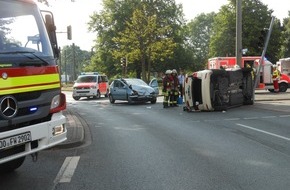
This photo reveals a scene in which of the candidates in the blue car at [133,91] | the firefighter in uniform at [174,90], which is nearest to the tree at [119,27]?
the blue car at [133,91]

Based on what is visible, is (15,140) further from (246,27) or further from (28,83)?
(246,27)

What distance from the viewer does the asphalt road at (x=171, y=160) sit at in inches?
241

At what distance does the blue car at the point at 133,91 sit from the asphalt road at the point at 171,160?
1084 centimetres

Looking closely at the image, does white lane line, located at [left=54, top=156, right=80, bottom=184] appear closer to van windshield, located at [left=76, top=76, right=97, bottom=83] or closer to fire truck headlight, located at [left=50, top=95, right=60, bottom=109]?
fire truck headlight, located at [left=50, top=95, right=60, bottom=109]

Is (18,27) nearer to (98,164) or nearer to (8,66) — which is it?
(8,66)

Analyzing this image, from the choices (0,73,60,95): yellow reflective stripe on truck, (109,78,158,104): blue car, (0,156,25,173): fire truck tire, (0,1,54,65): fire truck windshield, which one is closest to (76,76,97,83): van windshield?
(109,78,158,104): blue car

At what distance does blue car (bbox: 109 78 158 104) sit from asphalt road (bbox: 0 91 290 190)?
10841 mm

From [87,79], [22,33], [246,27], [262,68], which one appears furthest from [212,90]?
[246,27]

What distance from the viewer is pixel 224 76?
17.4 m

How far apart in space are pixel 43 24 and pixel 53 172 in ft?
7.44

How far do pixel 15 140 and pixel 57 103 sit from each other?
980mm

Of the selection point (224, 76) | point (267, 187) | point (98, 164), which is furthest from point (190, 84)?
point (267, 187)

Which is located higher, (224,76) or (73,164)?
(224,76)

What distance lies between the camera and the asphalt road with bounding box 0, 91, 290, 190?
6109mm
